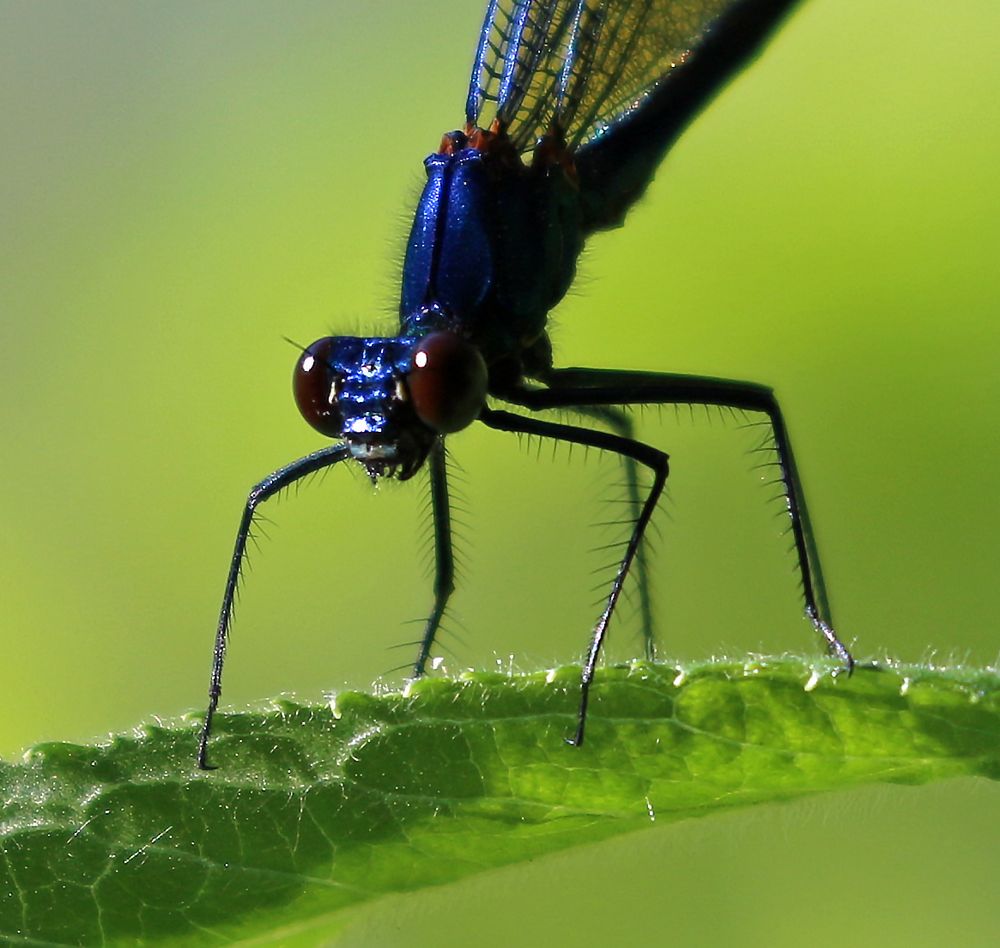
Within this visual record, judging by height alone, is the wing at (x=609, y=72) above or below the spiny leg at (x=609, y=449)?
above

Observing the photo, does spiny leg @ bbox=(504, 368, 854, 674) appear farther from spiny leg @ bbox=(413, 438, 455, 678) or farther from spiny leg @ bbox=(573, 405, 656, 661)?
spiny leg @ bbox=(413, 438, 455, 678)

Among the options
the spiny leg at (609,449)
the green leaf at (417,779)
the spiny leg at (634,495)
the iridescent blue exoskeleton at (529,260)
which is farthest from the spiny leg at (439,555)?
the green leaf at (417,779)

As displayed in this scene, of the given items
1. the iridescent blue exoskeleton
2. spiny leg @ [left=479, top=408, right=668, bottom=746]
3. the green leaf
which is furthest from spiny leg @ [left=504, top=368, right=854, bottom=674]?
the green leaf

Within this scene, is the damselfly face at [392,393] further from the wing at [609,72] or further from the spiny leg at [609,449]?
the wing at [609,72]

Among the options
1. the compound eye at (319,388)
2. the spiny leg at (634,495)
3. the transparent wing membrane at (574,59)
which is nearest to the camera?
the compound eye at (319,388)

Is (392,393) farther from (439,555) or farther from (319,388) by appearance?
(439,555)

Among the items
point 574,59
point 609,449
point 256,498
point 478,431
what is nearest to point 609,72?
point 574,59

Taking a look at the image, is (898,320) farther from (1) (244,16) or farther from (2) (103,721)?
(1) (244,16)
